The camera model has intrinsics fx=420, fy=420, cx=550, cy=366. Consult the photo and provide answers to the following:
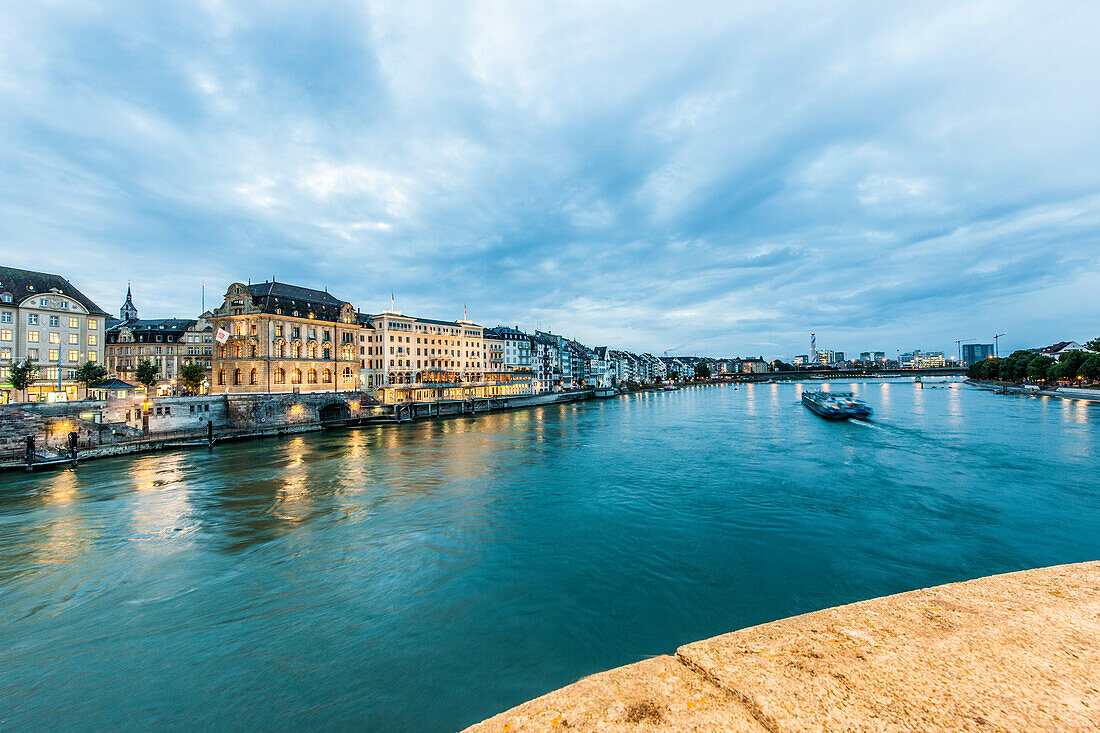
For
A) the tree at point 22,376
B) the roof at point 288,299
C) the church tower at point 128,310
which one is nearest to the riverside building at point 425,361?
the roof at point 288,299

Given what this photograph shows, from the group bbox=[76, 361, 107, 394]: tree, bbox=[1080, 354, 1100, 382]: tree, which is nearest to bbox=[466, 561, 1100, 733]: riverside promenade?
bbox=[76, 361, 107, 394]: tree

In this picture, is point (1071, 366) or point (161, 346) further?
point (1071, 366)

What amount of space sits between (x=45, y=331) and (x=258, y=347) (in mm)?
18433

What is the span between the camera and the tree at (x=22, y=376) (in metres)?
35.1

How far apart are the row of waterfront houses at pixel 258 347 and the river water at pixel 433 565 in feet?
82.6

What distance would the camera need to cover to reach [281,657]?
30.7 feet

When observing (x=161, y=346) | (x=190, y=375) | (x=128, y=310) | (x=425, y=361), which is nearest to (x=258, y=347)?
(x=190, y=375)

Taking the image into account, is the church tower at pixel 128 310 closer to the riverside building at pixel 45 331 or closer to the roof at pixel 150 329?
the roof at pixel 150 329

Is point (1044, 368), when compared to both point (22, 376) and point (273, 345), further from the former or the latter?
point (22, 376)

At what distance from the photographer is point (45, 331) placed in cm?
4200

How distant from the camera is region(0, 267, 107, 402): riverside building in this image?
130 ft

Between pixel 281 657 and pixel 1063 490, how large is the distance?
33925 millimetres

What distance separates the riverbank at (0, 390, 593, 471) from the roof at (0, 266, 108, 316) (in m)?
20.5

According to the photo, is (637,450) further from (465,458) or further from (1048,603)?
(1048,603)
